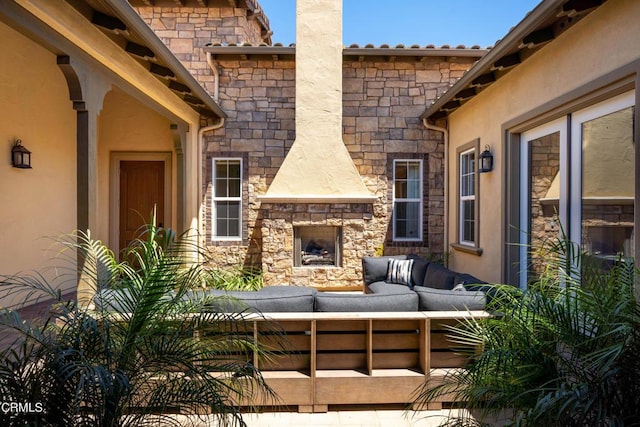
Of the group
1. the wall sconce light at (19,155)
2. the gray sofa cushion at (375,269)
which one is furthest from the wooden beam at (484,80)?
the wall sconce light at (19,155)

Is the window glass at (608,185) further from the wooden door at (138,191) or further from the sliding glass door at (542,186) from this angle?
the wooden door at (138,191)

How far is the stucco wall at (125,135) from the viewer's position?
8367 mm

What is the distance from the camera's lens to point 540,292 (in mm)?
2443

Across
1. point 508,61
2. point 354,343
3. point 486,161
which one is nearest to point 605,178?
point 508,61

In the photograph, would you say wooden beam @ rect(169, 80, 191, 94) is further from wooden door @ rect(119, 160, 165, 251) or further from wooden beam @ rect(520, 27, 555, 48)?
wooden beam @ rect(520, 27, 555, 48)

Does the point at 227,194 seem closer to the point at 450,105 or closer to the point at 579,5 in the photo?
the point at 450,105

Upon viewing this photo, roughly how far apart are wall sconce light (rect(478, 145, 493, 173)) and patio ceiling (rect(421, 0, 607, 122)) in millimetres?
923

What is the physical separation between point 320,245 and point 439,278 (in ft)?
9.58

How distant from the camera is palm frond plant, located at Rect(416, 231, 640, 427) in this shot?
1906 mm

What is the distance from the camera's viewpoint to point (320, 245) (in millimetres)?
7945

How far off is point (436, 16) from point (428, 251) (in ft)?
29.3

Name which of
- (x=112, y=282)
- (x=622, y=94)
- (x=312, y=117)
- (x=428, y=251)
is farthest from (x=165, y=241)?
(x=428, y=251)

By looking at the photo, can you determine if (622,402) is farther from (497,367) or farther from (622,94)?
(622,94)

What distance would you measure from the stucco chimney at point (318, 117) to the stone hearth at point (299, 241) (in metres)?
0.27
